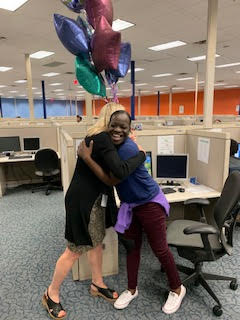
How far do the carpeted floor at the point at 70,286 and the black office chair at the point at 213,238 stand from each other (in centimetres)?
12

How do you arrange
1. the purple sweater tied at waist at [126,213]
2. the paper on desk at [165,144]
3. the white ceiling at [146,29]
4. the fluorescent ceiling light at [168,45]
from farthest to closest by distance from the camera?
the fluorescent ceiling light at [168,45] < the white ceiling at [146,29] < the paper on desk at [165,144] < the purple sweater tied at waist at [126,213]

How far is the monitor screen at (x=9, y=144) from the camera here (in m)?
4.36

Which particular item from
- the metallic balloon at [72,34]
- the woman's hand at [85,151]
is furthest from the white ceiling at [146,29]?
the woman's hand at [85,151]

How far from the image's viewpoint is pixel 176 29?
4449 mm

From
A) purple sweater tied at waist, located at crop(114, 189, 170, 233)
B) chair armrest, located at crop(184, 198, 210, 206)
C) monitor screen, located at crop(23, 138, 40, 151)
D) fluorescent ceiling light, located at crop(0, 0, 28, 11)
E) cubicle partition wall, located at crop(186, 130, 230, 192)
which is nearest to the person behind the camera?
purple sweater tied at waist, located at crop(114, 189, 170, 233)

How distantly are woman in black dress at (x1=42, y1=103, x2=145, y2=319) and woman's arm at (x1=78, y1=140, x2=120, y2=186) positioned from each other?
2 cm

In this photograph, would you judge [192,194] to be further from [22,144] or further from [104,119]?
[22,144]

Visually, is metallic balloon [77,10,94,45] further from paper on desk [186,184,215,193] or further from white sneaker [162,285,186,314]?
white sneaker [162,285,186,314]

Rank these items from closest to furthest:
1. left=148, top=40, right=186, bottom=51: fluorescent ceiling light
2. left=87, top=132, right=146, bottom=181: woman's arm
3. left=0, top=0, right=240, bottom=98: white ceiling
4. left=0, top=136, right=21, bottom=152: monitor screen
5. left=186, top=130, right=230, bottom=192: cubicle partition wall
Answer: left=87, top=132, right=146, bottom=181: woman's arm < left=186, top=130, right=230, bottom=192: cubicle partition wall < left=0, top=0, right=240, bottom=98: white ceiling < left=0, top=136, right=21, bottom=152: monitor screen < left=148, top=40, right=186, bottom=51: fluorescent ceiling light

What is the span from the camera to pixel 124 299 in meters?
1.73

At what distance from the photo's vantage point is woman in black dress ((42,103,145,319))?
1371mm

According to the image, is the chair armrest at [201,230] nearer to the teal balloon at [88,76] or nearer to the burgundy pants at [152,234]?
the burgundy pants at [152,234]

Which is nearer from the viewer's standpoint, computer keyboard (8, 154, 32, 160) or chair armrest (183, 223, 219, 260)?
chair armrest (183, 223, 219, 260)

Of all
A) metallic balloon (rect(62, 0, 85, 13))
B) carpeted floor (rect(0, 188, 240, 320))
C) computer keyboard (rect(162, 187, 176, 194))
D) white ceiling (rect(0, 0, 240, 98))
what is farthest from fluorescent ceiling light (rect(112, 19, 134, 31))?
carpeted floor (rect(0, 188, 240, 320))
